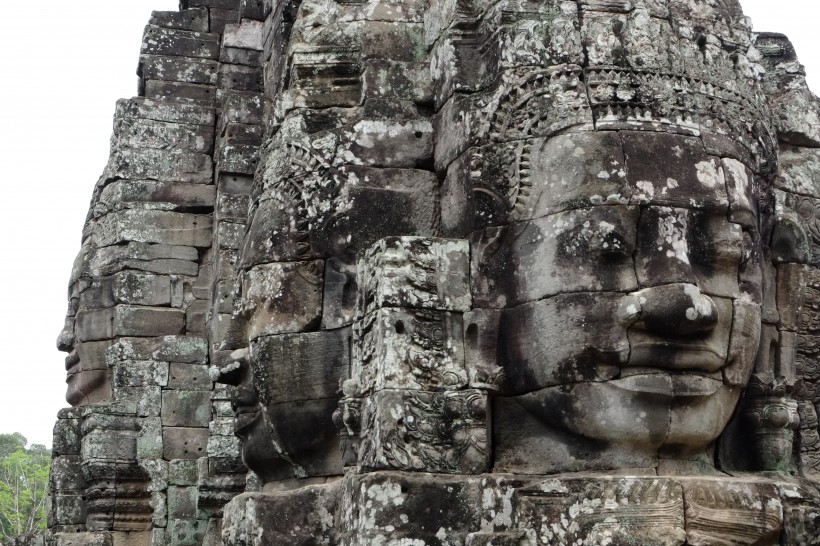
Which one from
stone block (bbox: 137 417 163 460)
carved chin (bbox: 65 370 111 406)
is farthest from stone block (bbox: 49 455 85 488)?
stone block (bbox: 137 417 163 460)

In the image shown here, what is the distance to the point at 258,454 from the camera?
829 centimetres

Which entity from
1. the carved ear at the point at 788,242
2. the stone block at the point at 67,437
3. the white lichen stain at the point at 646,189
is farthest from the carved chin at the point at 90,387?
the white lichen stain at the point at 646,189

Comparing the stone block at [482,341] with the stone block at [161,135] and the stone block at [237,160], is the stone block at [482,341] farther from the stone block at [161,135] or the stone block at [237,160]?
the stone block at [161,135]

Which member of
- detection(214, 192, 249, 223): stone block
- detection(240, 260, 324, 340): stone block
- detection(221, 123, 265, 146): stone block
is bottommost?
detection(240, 260, 324, 340): stone block

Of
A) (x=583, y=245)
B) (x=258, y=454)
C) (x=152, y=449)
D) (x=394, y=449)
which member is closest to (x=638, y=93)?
(x=583, y=245)

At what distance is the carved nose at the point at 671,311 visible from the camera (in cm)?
679

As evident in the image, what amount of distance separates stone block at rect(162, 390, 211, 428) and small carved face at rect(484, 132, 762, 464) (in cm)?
792

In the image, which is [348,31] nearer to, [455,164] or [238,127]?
[455,164]

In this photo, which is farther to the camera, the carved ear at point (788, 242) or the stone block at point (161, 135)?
the stone block at point (161, 135)

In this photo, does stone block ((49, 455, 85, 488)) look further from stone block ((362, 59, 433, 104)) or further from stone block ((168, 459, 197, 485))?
stone block ((362, 59, 433, 104))

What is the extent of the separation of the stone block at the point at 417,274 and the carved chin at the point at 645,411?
→ 0.84 meters

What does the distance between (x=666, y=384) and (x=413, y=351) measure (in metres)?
1.39

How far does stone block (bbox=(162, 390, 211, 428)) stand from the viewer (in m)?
14.6

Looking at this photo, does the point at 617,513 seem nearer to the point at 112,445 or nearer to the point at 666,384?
the point at 666,384
